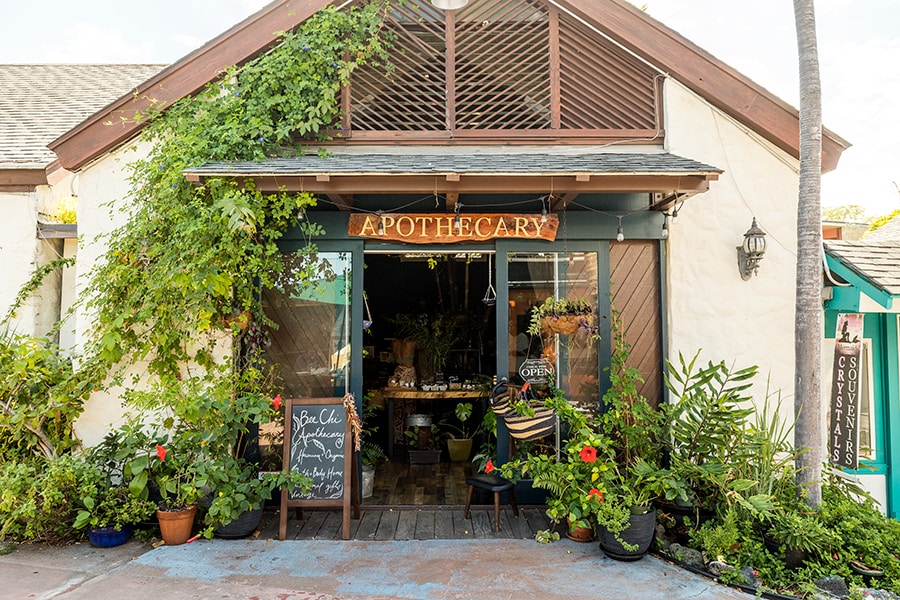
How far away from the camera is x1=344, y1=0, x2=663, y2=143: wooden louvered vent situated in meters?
5.36

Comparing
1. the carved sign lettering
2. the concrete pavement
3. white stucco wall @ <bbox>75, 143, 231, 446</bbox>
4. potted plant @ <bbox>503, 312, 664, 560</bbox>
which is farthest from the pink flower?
white stucco wall @ <bbox>75, 143, 231, 446</bbox>

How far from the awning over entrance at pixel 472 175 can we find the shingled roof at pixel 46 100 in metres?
2.87

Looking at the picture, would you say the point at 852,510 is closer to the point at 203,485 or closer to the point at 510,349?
the point at 510,349

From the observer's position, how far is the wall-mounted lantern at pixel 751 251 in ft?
16.2

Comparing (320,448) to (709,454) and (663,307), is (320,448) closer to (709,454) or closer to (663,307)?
(709,454)

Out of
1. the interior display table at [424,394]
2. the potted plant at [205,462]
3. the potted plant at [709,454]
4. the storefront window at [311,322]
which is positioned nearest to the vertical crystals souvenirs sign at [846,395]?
the potted plant at [709,454]

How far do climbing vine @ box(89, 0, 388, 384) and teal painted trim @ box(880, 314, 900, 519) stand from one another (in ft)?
19.4

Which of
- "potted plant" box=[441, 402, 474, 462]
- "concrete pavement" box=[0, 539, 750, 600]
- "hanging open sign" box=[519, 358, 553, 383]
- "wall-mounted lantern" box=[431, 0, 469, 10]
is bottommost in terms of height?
"concrete pavement" box=[0, 539, 750, 600]

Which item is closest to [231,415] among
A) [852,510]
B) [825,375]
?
[852,510]

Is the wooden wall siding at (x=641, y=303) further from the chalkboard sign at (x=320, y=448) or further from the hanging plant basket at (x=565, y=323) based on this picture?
the chalkboard sign at (x=320, y=448)

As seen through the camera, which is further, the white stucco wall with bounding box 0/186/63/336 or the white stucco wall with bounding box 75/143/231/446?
the white stucco wall with bounding box 0/186/63/336

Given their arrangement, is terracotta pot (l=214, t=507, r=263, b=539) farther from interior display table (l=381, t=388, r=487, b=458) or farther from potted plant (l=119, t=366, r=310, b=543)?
interior display table (l=381, t=388, r=487, b=458)

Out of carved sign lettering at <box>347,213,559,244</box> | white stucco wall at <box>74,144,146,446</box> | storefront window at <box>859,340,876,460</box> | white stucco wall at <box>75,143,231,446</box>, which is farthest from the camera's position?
storefront window at <box>859,340,876,460</box>

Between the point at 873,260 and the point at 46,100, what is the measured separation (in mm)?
10304
